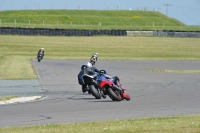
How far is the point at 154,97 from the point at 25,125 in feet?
25.7

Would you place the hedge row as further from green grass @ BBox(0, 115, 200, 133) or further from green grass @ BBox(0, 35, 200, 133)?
green grass @ BBox(0, 115, 200, 133)

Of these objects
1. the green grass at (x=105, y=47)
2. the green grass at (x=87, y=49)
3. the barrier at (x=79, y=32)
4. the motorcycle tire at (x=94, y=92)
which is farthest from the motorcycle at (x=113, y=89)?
the barrier at (x=79, y=32)

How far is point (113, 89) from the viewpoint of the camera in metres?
19.7

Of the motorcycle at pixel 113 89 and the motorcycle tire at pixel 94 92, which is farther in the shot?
the motorcycle tire at pixel 94 92

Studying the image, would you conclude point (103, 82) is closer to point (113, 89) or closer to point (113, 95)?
point (113, 89)

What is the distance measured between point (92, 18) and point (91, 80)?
8998 cm

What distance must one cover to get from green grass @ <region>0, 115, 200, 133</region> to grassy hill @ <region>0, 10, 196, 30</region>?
84.7 meters

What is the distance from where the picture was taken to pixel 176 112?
1648cm

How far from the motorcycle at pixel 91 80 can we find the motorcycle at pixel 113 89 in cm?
52

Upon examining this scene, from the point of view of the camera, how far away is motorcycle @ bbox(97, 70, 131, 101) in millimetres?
19453

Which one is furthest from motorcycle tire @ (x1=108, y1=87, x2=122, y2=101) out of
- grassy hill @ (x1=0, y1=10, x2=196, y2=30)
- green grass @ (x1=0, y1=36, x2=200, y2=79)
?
grassy hill @ (x1=0, y1=10, x2=196, y2=30)

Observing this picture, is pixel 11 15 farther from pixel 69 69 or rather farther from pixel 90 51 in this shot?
pixel 69 69

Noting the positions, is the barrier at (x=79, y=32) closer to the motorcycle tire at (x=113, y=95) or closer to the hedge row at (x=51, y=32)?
the hedge row at (x=51, y=32)

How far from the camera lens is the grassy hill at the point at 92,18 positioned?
102156mm
